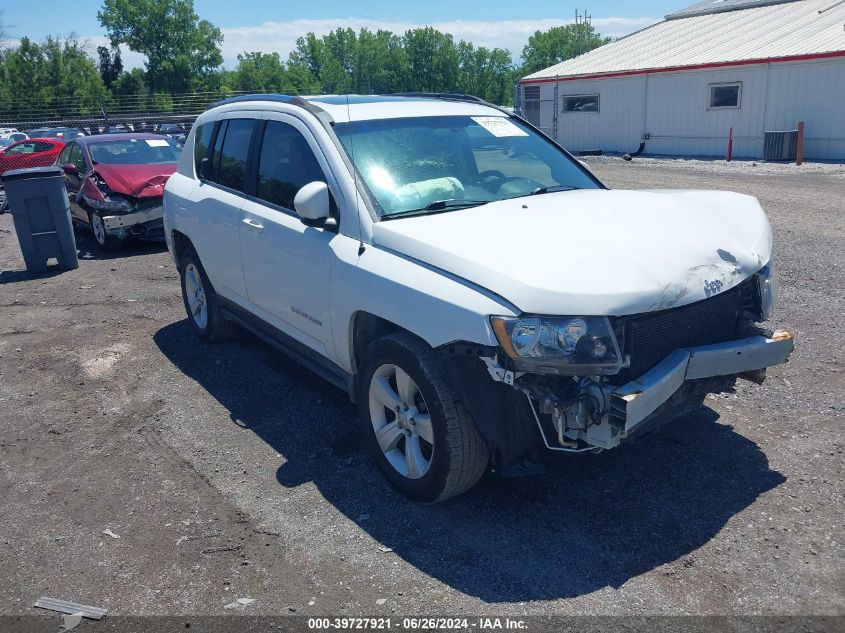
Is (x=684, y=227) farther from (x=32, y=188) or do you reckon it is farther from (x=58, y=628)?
(x=32, y=188)

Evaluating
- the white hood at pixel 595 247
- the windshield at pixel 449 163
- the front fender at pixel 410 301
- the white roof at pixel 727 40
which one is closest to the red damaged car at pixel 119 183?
the windshield at pixel 449 163

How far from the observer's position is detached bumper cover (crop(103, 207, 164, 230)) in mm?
10773

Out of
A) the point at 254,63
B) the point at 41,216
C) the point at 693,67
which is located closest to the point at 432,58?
the point at 254,63

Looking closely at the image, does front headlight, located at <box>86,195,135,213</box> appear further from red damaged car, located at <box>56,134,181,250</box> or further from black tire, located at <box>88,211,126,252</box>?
black tire, located at <box>88,211,126,252</box>

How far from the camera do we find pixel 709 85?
2548 centimetres

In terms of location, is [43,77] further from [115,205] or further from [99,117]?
[115,205]

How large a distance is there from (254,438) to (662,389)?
8.68 ft

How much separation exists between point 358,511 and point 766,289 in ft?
7.97

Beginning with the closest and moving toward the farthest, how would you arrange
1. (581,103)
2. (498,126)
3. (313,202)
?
(313,202), (498,126), (581,103)

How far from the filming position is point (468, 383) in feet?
11.6

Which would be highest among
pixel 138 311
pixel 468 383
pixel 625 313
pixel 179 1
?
pixel 179 1

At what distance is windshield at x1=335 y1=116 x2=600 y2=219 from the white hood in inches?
8.2

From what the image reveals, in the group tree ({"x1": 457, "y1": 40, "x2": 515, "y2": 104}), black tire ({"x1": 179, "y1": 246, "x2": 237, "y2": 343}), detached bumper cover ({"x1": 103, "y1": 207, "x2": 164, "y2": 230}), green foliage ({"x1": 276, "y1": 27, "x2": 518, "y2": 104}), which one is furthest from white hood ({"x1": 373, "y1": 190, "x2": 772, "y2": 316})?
tree ({"x1": 457, "y1": 40, "x2": 515, "y2": 104})

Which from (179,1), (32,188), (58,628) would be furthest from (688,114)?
(179,1)
